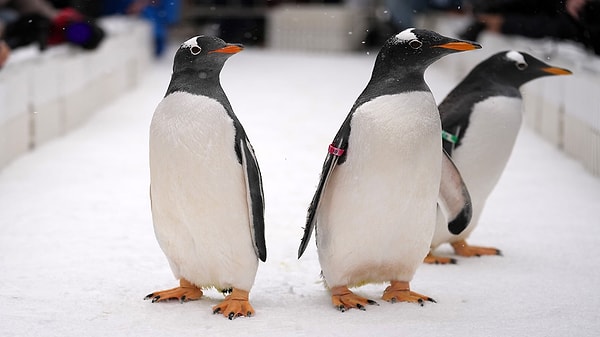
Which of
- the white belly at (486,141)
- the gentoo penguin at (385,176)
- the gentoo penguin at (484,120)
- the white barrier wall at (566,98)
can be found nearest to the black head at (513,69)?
the gentoo penguin at (484,120)

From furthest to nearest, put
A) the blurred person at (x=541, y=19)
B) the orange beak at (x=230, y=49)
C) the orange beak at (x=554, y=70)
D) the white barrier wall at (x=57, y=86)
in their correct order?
1. the blurred person at (x=541, y=19)
2. the white barrier wall at (x=57, y=86)
3. the orange beak at (x=554, y=70)
4. the orange beak at (x=230, y=49)

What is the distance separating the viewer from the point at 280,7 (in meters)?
13.5

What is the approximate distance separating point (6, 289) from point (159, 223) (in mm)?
561

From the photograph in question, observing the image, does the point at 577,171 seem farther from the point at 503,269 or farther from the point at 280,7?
the point at 280,7

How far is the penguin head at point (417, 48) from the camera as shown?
2529 mm

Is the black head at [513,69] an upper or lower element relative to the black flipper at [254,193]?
upper

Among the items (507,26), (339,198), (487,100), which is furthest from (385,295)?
(507,26)

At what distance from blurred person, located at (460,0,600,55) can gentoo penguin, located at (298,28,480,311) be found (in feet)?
9.54

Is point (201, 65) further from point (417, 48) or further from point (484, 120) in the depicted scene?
point (484, 120)

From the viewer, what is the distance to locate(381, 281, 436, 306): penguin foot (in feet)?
8.77

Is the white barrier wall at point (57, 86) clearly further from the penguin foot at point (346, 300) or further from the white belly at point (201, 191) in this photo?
the penguin foot at point (346, 300)

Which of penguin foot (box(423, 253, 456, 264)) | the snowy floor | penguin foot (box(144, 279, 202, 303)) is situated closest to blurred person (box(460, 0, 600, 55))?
the snowy floor

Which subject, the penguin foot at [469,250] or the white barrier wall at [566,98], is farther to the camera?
the white barrier wall at [566,98]

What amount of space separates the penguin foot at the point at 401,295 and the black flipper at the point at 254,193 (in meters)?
0.41
